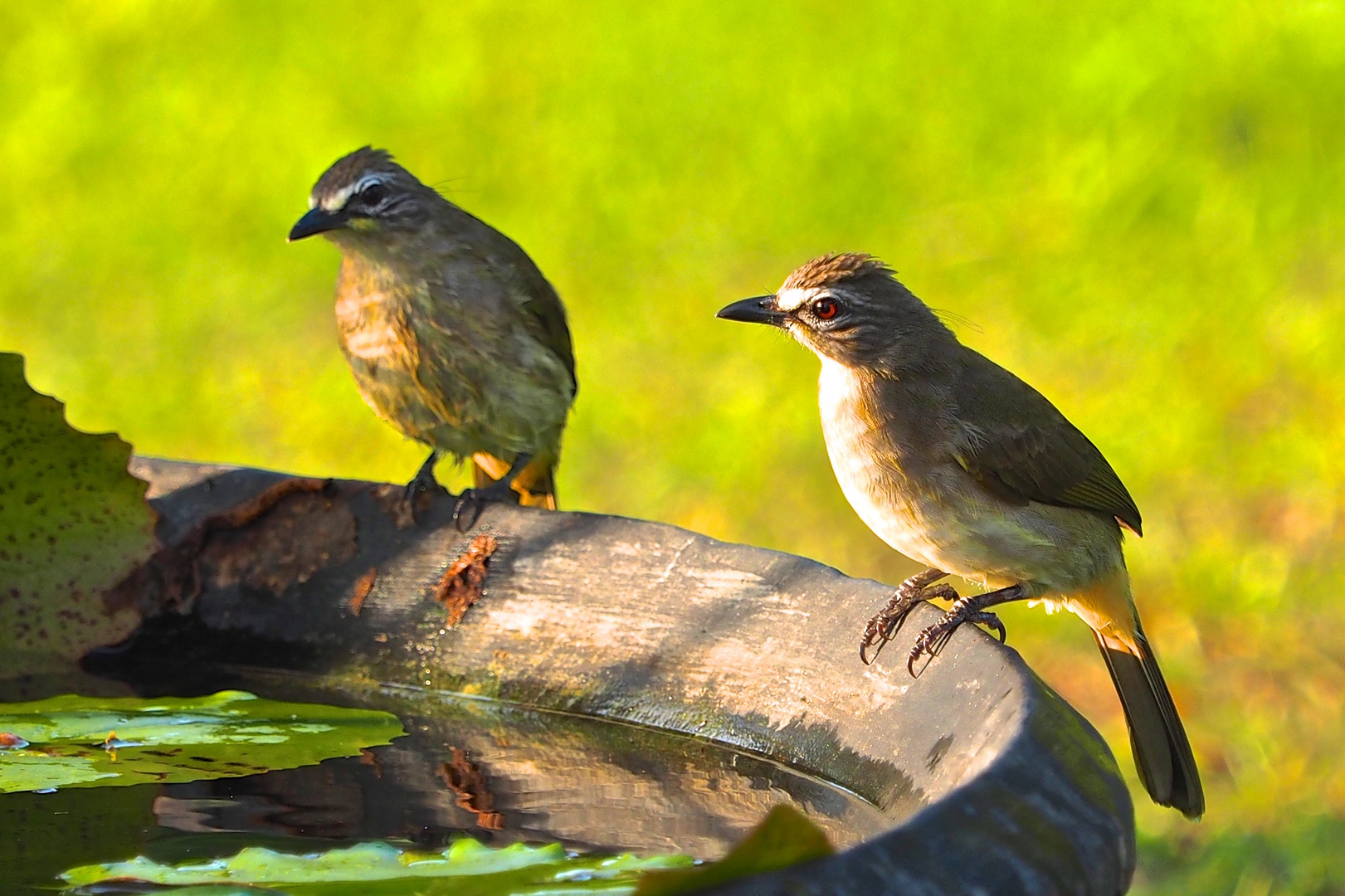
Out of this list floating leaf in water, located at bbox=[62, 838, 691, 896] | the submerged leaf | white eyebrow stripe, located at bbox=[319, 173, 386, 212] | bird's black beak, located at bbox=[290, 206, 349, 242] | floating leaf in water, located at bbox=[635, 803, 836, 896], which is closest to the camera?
floating leaf in water, located at bbox=[635, 803, 836, 896]

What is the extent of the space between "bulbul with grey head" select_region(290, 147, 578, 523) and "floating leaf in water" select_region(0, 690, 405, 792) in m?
1.53

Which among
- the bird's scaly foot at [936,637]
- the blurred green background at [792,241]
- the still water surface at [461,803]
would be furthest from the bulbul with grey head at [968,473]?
the blurred green background at [792,241]

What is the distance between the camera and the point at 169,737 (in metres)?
3.15

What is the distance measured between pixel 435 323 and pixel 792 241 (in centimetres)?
458

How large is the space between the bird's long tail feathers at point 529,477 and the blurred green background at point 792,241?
1356mm

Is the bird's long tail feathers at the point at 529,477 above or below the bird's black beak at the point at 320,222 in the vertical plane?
below

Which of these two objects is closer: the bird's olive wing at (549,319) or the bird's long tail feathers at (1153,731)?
the bird's long tail feathers at (1153,731)

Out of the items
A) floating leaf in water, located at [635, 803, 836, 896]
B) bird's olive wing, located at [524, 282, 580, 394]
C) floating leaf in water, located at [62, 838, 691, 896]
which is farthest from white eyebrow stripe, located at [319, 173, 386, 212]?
floating leaf in water, located at [635, 803, 836, 896]

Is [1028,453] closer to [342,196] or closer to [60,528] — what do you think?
[60,528]

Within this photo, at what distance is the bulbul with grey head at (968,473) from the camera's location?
369cm

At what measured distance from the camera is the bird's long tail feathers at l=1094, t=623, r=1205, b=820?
12.1 ft

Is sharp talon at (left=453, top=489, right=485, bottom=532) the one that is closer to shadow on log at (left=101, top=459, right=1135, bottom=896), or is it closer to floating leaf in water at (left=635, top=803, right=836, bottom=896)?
shadow on log at (left=101, top=459, right=1135, bottom=896)

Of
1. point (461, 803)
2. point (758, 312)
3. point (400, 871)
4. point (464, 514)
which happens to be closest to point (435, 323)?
point (758, 312)

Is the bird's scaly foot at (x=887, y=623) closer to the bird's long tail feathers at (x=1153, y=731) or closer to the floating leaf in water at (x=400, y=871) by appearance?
the floating leaf in water at (x=400, y=871)
